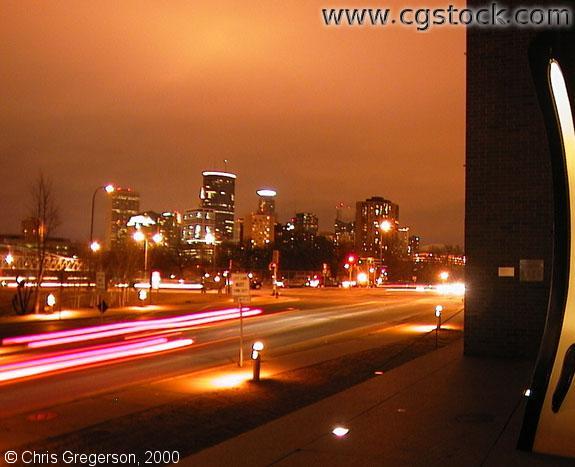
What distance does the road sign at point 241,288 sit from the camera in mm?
16875

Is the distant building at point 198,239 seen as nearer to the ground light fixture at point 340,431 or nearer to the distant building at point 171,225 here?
the distant building at point 171,225

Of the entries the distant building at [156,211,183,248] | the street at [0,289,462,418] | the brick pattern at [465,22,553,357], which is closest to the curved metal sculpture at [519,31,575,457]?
the street at [0,289,462,418]

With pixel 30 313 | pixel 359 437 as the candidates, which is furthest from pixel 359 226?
pixel 359 437

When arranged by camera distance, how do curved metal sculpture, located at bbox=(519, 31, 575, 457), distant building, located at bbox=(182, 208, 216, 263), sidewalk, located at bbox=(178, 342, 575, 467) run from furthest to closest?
distant building, located at bbox=(182, 208, 216, 263) → sidewalk, located at bbox=(178, 342, 575, 467) → curved metal sculpture, located at bbox=(519, 31, 575, 457)

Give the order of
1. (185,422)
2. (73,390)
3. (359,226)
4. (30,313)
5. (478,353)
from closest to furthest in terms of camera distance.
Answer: (185,422) → (73,390) → (478,353) → (30,313) → (359,226)

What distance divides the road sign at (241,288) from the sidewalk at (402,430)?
4569 mm

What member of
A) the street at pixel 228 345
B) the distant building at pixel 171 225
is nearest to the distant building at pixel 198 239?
the distant building at pixel 171 225

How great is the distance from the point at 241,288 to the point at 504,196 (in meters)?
6.50

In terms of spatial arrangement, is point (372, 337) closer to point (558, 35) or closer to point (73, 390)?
point (73, 390)

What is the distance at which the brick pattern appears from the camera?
626 inches

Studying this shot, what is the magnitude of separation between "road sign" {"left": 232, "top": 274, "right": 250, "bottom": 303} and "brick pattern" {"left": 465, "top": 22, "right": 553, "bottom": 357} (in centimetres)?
520

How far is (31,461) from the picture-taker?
8.04 meters

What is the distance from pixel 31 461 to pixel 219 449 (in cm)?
213

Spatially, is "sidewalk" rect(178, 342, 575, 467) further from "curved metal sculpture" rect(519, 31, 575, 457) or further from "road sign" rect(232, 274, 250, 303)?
"road sign" rect(232, 274, 250, 303)
